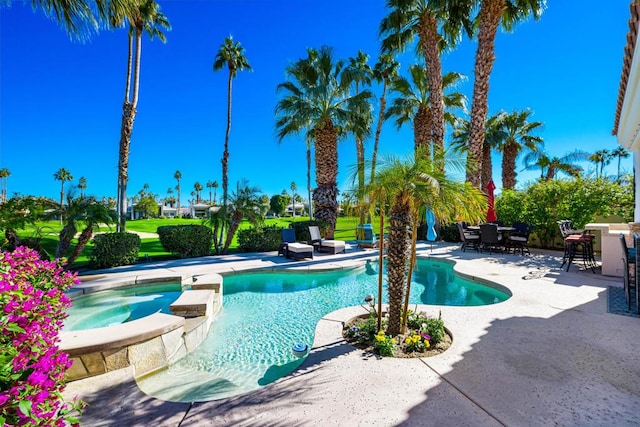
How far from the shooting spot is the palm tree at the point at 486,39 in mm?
13680

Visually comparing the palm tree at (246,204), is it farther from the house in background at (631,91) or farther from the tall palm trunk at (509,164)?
the tall palm trunk at (509,164)

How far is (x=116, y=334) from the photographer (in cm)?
395

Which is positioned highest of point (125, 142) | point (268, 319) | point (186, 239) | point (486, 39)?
point (486, 39)

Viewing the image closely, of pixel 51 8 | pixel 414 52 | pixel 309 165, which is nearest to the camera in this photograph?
pixel 51 8

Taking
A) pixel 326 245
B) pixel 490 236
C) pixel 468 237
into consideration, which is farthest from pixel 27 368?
pixel 468 237

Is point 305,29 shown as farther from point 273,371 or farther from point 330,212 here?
point 273,371

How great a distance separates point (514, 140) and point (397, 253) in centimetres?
2610

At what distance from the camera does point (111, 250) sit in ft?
33.8

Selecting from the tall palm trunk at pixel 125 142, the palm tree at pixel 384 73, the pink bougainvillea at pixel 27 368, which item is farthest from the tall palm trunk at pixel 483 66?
the tall palm trunk at pixel 125 142

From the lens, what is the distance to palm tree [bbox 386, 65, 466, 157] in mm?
19453

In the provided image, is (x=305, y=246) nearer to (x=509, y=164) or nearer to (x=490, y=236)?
(x=490, y=236)

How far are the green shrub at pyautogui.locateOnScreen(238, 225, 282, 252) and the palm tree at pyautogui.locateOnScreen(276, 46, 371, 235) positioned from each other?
3560mm

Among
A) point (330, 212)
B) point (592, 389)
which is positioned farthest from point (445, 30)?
point (592, 389)

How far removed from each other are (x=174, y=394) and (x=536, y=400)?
4.06 metres
